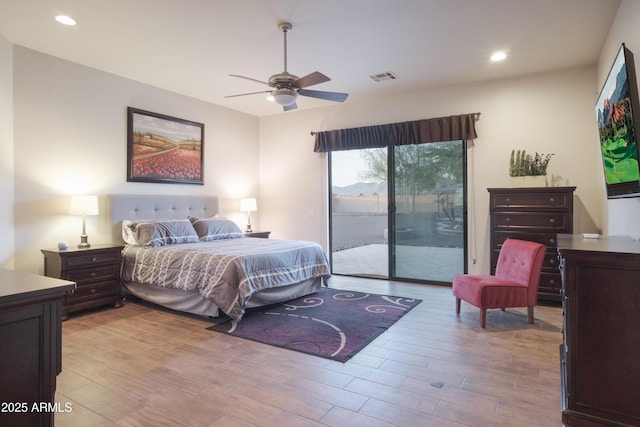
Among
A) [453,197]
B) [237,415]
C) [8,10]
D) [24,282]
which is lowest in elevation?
[237,415]

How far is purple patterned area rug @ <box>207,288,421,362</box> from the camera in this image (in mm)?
3150

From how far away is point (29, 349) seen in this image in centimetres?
132

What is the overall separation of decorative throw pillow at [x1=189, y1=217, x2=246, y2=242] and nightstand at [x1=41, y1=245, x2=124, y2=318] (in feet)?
3.65

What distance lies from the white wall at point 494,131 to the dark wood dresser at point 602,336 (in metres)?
2.98

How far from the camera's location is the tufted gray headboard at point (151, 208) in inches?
184

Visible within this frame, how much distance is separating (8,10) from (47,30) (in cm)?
37

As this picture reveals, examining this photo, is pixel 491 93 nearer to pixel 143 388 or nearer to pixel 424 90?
pixel 424 90

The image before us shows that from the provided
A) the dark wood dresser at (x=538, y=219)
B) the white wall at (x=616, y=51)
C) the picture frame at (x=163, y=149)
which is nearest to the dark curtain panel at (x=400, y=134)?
the dark wood dresser at (x=538, y=219)

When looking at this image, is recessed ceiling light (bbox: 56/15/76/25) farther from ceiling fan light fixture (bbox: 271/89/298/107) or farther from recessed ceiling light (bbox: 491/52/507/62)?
recessed ceiling light (bbox: 491/52/507/62)

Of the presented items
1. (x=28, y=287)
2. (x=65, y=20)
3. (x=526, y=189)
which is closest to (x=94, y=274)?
(x=65, y=20)

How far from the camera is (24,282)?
1428mm

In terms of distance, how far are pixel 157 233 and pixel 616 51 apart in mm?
5180

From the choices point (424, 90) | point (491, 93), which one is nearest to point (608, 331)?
point (491, 93)


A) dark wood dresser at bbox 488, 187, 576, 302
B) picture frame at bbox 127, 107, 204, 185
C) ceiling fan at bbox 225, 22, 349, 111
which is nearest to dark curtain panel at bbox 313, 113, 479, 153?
dark wood dresser at bbox 488, 187, 576, 302
